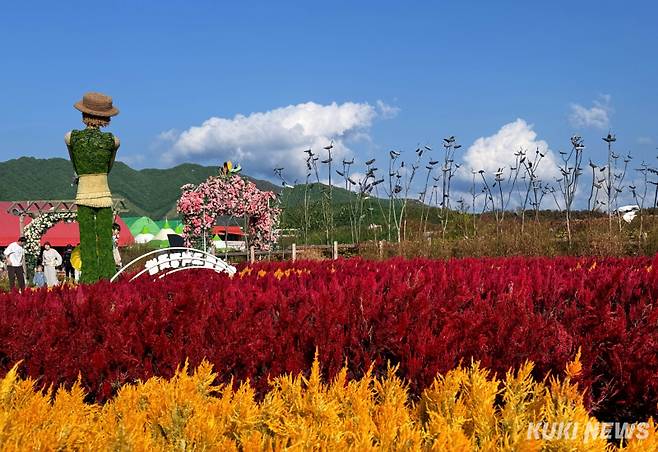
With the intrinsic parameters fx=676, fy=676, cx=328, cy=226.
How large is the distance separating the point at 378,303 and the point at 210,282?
179 centimetres

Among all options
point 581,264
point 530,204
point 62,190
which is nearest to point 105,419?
point 581,264

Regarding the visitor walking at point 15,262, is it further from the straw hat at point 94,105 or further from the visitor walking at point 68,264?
the straw hat at point 94,105

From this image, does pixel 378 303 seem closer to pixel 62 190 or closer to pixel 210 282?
pixel 210 282

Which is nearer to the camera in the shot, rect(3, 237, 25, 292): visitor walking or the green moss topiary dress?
the green moss topiary dress

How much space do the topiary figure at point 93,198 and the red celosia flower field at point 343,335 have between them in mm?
4619

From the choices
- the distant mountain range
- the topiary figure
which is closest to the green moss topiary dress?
the topiary figure

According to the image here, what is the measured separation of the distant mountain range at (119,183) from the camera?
135 m

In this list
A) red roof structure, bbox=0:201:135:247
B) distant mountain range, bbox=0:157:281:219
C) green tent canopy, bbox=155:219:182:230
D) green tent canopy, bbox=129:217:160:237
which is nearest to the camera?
red roof structure, bbox=0:201:135:247

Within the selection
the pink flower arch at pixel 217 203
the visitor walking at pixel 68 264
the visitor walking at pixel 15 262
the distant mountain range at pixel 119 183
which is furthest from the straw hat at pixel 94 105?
the distant mountain range at pixel 119 183

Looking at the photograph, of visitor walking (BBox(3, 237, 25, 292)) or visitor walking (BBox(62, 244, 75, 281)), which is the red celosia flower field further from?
visitor walking (BBox(62, 244, 75, 281))

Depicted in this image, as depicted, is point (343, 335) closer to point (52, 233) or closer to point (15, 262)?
point (15, 262)

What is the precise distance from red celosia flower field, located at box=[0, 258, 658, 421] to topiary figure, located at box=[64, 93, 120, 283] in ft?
15.2

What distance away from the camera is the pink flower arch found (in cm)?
2198

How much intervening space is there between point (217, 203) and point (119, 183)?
13839cm
